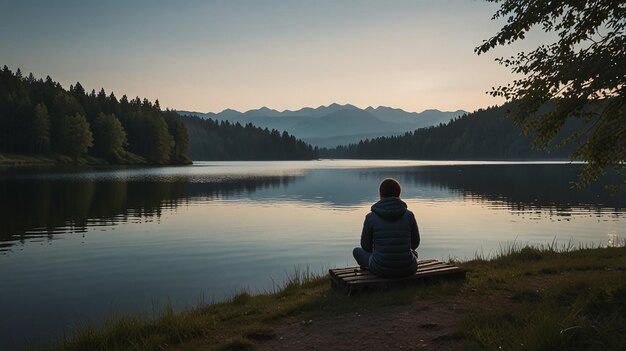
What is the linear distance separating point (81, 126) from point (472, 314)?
410ft

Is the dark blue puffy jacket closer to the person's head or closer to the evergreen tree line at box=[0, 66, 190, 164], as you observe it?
the person's head

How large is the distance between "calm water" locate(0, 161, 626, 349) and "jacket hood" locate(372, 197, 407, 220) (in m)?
6.99

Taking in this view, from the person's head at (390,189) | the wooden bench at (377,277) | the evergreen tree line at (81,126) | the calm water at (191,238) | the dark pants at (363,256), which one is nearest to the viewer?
the person's head at (390,189)

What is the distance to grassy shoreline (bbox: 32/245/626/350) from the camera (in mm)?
6848

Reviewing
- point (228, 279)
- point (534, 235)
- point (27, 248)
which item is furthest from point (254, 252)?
point (534, 235)

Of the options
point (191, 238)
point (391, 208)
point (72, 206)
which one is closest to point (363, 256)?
point (391, 208)

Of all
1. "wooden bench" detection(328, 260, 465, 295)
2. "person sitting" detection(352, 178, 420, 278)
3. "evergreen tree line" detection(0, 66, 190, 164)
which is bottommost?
"wooden bench" detection(328, 260, 465, 295)

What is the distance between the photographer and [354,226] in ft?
97.3

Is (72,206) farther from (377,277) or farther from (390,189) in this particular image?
(390,189)

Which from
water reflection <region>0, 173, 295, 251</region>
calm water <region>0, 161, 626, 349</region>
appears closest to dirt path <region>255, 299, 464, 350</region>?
calm water <region>0, 161, 626, 349</region>

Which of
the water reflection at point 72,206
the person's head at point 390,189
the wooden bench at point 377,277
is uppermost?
the person's head at point 390,189

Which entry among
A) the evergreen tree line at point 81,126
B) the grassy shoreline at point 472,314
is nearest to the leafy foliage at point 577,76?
the grassy shoreline at point 472,314

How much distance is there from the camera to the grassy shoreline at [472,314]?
6.85 meters

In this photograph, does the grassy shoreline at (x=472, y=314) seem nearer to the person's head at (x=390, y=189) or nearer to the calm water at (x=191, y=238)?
the person's head at (x=390, y=189)
